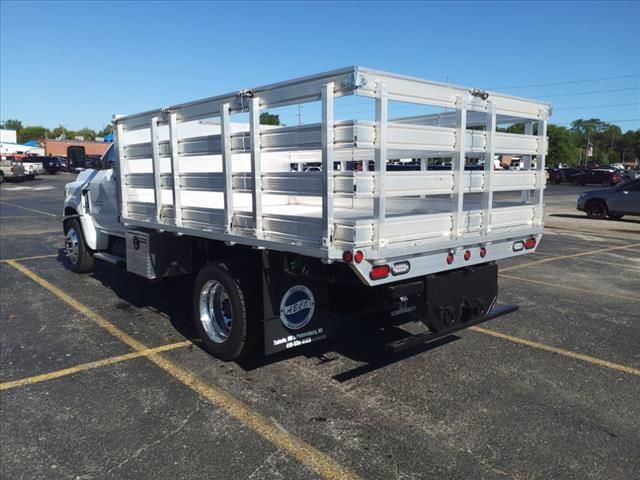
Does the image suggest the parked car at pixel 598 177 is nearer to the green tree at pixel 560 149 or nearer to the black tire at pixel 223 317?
the black tire at pixel 223 317

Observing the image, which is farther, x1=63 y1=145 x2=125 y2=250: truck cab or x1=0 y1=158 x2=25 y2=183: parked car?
x1=0 y1=158 x2=25 y2=183: parked car

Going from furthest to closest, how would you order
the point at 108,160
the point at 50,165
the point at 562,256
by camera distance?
the point at 50,165 < the point at 562,256 < the point at 108,160

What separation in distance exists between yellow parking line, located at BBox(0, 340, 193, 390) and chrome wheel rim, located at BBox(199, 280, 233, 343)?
1.51ft

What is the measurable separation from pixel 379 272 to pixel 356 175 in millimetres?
713

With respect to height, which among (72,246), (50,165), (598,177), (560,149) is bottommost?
(72,246)

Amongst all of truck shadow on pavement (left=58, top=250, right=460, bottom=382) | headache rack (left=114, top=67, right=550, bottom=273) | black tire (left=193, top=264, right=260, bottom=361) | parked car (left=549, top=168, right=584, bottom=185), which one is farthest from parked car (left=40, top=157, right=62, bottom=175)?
black tire (left=193, top=264, right=260, bottom=361)

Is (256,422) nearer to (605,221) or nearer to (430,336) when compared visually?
(430,336)

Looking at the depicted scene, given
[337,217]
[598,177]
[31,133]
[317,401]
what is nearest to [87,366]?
[317,401]

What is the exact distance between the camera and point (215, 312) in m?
5.07

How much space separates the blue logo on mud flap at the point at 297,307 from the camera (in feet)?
14.3

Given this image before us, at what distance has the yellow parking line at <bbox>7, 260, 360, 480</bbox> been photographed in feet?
10.5

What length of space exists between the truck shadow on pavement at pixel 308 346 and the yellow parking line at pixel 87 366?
0.30 meters

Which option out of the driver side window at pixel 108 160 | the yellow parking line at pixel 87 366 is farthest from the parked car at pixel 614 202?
the yellow parking line at pixel 87 366

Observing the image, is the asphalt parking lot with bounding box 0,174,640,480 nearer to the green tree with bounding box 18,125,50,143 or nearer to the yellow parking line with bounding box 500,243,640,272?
the yellow parking line with bounding box 500,243,640,272
